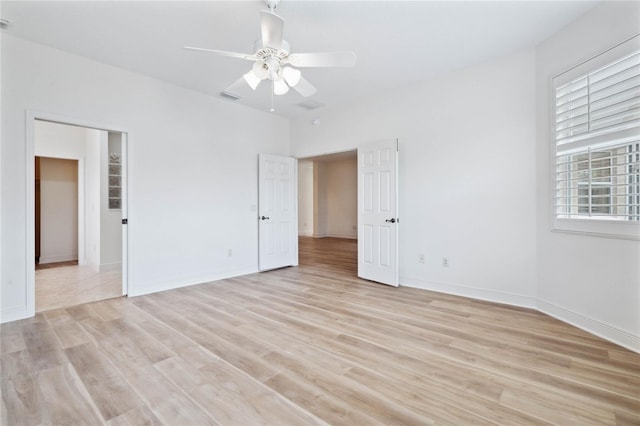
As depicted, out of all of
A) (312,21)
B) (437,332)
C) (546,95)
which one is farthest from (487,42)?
(437,332)

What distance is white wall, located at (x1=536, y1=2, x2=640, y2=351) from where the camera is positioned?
240 cm

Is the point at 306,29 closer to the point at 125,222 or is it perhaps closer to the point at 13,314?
the point at 125,222

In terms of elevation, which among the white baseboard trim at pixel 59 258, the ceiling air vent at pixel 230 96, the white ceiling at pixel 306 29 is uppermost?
the ceiling air vent at pixel 230 96

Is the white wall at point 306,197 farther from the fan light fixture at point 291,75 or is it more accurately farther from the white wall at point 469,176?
the fan light fixture at point 291,75

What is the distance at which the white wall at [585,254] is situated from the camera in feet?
7.89

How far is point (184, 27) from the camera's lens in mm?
2859

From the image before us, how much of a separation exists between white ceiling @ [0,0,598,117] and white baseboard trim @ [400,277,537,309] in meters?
2.83

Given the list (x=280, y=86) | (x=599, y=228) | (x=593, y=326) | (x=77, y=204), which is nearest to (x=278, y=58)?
(x=280, y=86)

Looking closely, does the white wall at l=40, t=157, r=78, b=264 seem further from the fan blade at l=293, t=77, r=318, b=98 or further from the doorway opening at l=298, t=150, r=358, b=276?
the fan blade at l=293, t=77, r=318, b=98

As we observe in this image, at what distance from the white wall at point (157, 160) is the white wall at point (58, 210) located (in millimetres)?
3719

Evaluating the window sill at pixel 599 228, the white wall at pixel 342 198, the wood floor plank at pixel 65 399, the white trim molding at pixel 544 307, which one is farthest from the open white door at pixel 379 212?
→ the white wall at pixel 342 198

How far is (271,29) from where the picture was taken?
6.94 ft

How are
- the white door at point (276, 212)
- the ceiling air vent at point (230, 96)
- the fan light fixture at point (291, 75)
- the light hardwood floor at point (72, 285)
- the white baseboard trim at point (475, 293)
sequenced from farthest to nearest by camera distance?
the white door at point (276, 212), the ceiling air vent at point (230, 96), the light hardwood floor at point (72, 285), the white baseboard trim at point (475, 293), the fan light fixture at point (291, 75)

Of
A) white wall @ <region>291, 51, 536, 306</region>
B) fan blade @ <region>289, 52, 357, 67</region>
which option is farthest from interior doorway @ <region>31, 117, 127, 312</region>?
white wall @ <region>291, 51, 536, 306</region>
